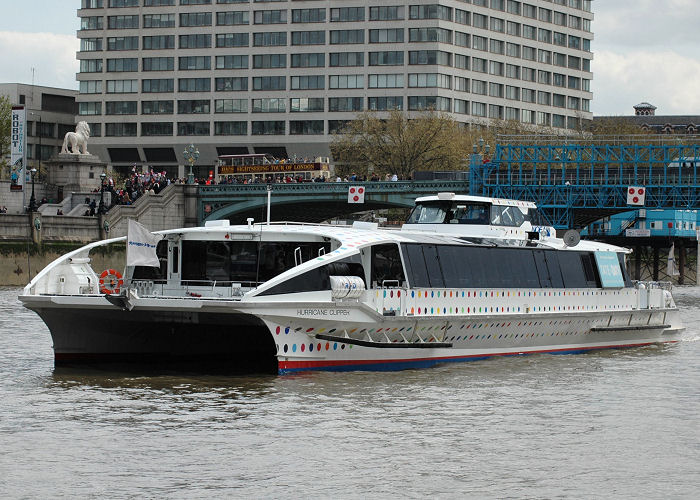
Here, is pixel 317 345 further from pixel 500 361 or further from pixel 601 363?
pixel 601 363

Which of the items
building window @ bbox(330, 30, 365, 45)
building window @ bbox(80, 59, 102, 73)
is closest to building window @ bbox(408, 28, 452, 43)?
building window @ bbox(330, 30, 365, 45)

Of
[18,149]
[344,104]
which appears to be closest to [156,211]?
[18,149]

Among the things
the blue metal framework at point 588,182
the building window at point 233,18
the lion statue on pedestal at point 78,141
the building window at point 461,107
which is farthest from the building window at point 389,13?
the blue metal framework at point 588,182

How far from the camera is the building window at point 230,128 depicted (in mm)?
126562

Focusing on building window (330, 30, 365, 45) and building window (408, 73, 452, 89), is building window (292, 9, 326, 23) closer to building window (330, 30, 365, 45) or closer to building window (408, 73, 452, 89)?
building window (330, 30, 365, 45)

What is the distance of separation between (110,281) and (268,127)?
97051mm

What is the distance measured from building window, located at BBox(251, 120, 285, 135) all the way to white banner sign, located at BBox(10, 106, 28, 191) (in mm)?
44137

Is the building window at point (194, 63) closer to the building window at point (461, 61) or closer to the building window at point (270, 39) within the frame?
the building window at point (270, 39)

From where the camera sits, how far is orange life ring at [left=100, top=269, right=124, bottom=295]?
28.4 m

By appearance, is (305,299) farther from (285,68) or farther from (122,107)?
(122,107)

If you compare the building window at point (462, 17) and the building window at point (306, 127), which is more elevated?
the building window at point (462, 17)

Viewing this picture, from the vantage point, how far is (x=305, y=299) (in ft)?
83.6

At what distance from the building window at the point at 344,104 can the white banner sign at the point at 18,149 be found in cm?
4472

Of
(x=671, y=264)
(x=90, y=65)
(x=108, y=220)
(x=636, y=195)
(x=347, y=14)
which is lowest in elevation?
(x=671, y=264)
